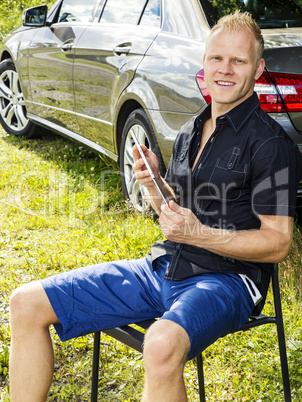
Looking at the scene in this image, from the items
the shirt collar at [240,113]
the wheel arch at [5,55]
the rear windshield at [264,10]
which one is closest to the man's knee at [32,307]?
the shirt collar at [240,113]

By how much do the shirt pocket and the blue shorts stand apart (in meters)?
0.30

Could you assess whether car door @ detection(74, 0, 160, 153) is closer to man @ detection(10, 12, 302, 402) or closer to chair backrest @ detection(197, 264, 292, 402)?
man @ detection(10, 12, 302, 402)

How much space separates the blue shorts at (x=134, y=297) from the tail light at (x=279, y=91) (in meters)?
1.30

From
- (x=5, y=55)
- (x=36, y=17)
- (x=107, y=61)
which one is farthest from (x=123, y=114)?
(x=5, y=55)

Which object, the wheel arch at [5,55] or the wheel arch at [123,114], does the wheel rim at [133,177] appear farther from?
the wheel arch at [5,55]

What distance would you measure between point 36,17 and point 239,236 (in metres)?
4.22

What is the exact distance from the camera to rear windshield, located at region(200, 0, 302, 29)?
12.2ft

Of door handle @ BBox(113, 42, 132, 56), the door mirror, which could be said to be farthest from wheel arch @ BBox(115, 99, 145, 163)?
the door mirror

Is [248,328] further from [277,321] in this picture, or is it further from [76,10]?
[76,10]

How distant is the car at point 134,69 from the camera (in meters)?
3.36

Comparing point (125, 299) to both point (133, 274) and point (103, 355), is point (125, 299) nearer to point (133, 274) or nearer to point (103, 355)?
point (133, 274)

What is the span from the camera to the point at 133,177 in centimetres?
434

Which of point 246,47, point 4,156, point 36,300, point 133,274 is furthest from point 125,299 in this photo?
point 4,156

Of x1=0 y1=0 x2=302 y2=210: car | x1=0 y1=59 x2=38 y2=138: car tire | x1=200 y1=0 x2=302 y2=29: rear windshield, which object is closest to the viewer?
x1=0 y1=0 x2=302 y2=210: car
